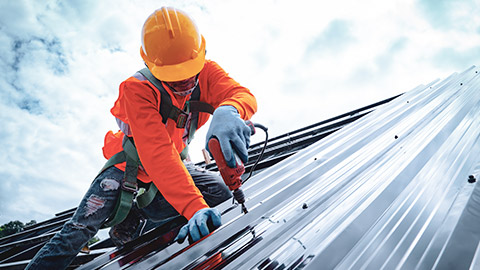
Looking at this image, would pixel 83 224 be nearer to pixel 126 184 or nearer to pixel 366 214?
pixel 126 184

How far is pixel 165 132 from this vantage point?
1.90 m

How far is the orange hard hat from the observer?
1.94 m

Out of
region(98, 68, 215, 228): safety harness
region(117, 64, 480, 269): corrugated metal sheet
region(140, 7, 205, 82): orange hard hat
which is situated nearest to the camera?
region(117, 64, 480, 269): corrugated metal sheet

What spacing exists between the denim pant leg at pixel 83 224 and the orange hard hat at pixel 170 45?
38.6 inches

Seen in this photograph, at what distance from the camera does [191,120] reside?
7.93ft

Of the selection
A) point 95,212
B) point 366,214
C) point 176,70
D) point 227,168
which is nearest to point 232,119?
point 227,168

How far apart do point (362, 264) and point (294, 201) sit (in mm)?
695

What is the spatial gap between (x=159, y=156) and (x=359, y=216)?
1.33 meters

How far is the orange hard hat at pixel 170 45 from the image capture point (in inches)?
76.5

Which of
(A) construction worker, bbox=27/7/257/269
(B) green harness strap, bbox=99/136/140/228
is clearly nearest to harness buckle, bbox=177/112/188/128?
(A) construction worker, bbox=27/7/257/269

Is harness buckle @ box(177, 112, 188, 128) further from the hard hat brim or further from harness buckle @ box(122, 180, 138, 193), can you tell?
harness buckle @ box(122, 180, 138, 193)

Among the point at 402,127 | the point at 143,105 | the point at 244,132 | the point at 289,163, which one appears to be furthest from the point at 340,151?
the point at 143,105

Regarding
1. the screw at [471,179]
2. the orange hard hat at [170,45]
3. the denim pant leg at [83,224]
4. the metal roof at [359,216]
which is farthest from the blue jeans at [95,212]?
the screw at [471,179]

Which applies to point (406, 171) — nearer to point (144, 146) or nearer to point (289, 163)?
point (289, 163)
